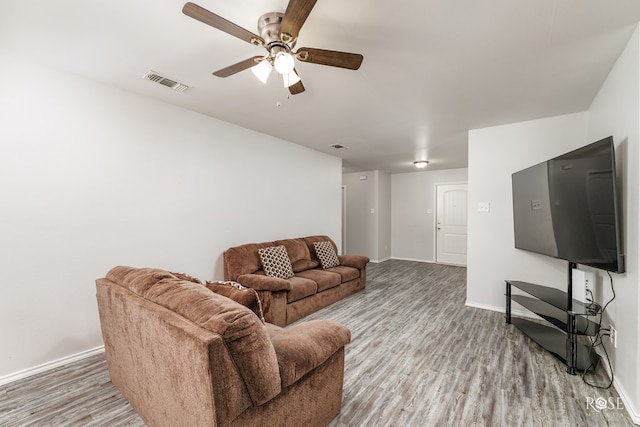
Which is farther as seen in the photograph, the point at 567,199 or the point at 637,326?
the point at 567,199

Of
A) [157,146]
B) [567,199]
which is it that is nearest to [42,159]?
[157,146]

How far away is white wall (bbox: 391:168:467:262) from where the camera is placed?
278 inches

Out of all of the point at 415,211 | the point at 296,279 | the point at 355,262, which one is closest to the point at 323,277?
the point at 296,279

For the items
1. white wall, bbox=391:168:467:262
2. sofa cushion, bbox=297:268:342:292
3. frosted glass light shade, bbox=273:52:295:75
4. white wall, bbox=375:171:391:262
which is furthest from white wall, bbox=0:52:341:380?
white wall, bbox=391:168:467:262

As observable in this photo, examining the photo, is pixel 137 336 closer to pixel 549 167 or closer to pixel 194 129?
pixel 194 129

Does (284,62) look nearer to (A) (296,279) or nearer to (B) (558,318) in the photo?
(A) (296,279)

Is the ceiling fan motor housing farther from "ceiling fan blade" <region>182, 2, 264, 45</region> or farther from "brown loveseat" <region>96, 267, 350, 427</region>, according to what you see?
"brown loveseat" <region>96, 267, 350, 427</region>

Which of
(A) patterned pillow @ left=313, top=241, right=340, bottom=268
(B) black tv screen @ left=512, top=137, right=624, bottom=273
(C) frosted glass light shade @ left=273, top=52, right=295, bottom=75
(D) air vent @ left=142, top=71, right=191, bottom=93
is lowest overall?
(A) patterned pillow @ left=313, top=241, right=340, bottom=268

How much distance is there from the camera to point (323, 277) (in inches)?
151

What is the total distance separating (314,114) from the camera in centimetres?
323

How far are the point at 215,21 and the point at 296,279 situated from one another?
9.67 ft

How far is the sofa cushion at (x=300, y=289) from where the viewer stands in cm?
331

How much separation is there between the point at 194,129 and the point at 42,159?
1380 mm

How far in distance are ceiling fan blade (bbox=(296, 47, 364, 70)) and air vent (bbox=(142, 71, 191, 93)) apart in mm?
1470
